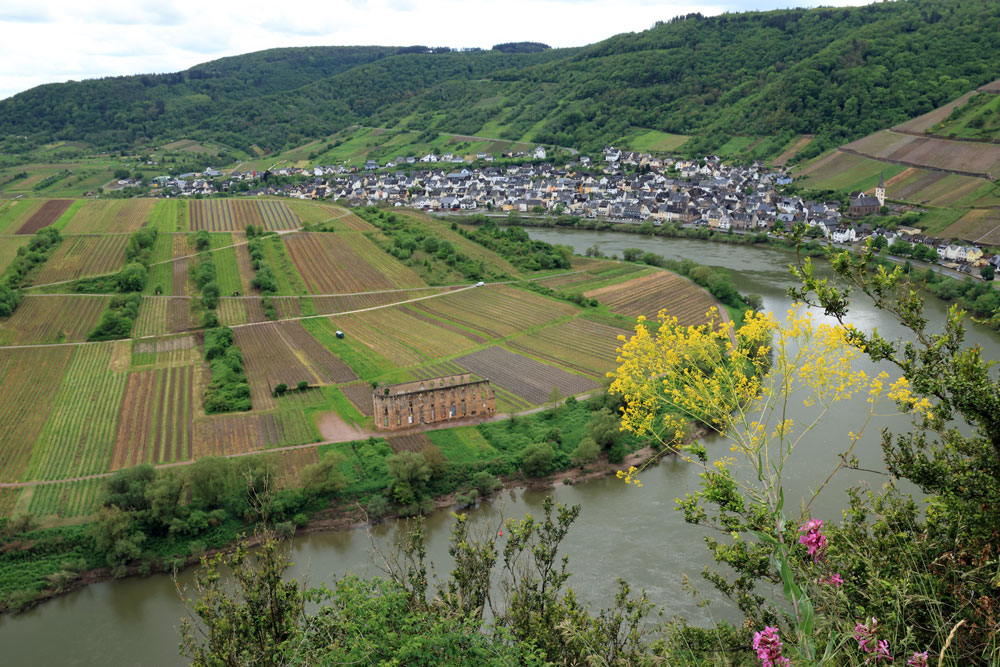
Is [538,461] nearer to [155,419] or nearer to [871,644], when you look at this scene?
[155,419]

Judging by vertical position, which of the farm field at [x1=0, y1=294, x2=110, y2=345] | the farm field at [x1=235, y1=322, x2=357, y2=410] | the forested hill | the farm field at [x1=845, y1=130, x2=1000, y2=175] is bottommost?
the farm field at [x1=235, y1=322, x2=357, y2=410]

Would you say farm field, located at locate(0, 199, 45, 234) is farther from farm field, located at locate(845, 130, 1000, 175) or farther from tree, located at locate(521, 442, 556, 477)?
farm field, located at locate(845, 130, 1000, 175)

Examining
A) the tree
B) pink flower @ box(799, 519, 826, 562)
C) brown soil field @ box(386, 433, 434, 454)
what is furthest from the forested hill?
pink flower @ box(799, 519, 826, 562)

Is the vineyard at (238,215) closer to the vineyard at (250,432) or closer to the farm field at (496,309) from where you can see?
the farm field at (496,309)

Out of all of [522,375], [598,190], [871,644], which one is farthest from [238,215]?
[871,644]

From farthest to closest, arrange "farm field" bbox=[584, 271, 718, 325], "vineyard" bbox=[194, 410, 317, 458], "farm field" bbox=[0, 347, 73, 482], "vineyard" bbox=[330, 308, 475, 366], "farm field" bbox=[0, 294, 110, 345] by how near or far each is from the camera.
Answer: "farm field" bbox=[584, 271, 718, 325] → "farm field" bbox=[0, 294, 110, 345] → "vineyard" bbox=[330, 308, 475, 366] → "vineyard" bbox=[194, 410, 317, 458] → "farm field" bbox=[0, 347, 73, 482]

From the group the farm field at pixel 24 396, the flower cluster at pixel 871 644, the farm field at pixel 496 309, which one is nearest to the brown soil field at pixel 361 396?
the farm field at pixel 496 309

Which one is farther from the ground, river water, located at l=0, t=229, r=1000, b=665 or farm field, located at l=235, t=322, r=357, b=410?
farm field, located at l=235, t=322, r=357, b=410
